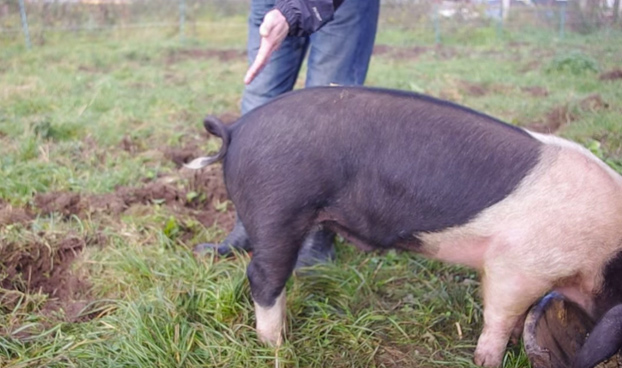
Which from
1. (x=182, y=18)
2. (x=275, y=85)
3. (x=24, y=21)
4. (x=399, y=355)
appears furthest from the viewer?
(x=182, y=18)

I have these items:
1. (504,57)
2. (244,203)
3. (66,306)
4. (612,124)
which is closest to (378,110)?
(244,203)

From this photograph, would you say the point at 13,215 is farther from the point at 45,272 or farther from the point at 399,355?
the point at 399,355

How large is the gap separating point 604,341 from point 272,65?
6.92 feet

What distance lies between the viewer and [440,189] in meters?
2.29

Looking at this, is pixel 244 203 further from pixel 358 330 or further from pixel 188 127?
pixel 188 127

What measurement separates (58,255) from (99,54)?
7489mm

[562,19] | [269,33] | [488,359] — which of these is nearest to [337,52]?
[269,33]

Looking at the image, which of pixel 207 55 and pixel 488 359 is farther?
pixel 207 55

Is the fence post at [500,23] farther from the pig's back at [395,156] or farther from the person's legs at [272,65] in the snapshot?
the pig's back at [395,156]

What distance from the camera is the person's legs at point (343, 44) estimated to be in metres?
→ 3.26

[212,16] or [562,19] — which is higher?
[562,19]

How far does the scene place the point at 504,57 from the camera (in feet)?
36.2

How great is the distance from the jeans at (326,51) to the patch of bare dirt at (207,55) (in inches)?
297

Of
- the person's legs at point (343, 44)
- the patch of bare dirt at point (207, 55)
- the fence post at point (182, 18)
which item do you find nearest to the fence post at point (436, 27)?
the patch of bare dirt at point (207, 55)
